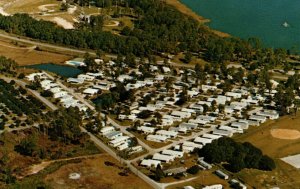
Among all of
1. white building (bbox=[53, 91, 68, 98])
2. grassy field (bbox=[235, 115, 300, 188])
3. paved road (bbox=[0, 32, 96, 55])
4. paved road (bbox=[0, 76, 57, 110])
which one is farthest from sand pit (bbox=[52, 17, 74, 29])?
grassy field (bbox=[235, 115, 300, 188])

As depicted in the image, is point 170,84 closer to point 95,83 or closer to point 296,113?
point 95,83

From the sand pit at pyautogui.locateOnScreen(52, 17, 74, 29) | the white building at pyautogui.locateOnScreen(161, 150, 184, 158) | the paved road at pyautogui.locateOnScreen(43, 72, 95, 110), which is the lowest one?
the white building at pyautogui.locateOnScreen(161, 150, 184, 158)

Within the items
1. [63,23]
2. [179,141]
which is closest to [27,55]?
[63,23]

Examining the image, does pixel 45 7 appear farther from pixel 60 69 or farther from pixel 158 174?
pixel 158 174

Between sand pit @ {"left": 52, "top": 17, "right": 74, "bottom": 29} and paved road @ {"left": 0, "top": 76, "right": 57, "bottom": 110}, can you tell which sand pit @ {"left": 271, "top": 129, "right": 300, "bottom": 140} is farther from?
sand pit @ {"left": 52, "top": 17, "right": 74, "bottom": 29}

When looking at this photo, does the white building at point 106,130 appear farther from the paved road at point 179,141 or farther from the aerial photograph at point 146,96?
the paved road at point 179,141

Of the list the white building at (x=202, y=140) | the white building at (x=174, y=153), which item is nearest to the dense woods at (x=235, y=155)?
the white building at (x=202, y=140)
